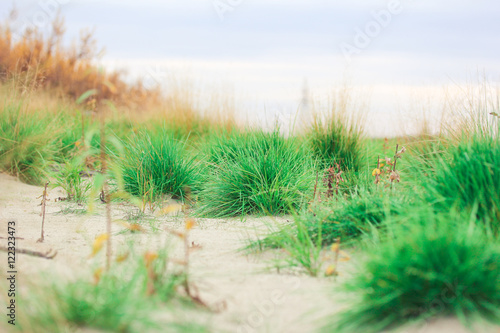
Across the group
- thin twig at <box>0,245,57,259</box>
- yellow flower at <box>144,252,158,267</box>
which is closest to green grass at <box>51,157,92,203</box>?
thin twig at <box>0,245,57,259</box>

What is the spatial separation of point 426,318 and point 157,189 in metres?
2.91

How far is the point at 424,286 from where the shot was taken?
1794 mm

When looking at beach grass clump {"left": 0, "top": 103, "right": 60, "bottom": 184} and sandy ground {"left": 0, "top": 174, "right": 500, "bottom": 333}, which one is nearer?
sandy ground {"left": 0, "top": 174, "right": 500, "bottom": 333}

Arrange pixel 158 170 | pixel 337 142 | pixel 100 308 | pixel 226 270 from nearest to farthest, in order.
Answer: pixel 100 308, pixel 226 270, pixel 158 170, pixel 337 142

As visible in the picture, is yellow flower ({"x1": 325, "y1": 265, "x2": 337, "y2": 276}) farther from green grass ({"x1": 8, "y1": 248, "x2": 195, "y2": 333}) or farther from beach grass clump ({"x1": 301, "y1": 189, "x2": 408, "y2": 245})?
green grass ({"x1": 8, "y1": 248, "x2": 195, "y2": 333})

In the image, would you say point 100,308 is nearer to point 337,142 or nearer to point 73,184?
point 73,184

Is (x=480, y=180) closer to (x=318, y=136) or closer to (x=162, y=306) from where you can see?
(x=162, y=306)

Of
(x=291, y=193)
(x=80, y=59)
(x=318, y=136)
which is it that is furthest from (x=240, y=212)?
(x=80, y=59)

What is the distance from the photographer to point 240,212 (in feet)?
12.5

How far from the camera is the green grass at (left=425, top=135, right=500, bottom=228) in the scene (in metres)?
2.33

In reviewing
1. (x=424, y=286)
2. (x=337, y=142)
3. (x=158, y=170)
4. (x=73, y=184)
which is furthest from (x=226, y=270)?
(x=337, y=142)

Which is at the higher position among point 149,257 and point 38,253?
point 149,257

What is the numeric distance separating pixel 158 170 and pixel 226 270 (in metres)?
2.08

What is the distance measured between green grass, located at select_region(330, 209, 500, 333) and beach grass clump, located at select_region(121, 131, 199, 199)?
2580 millimetres
